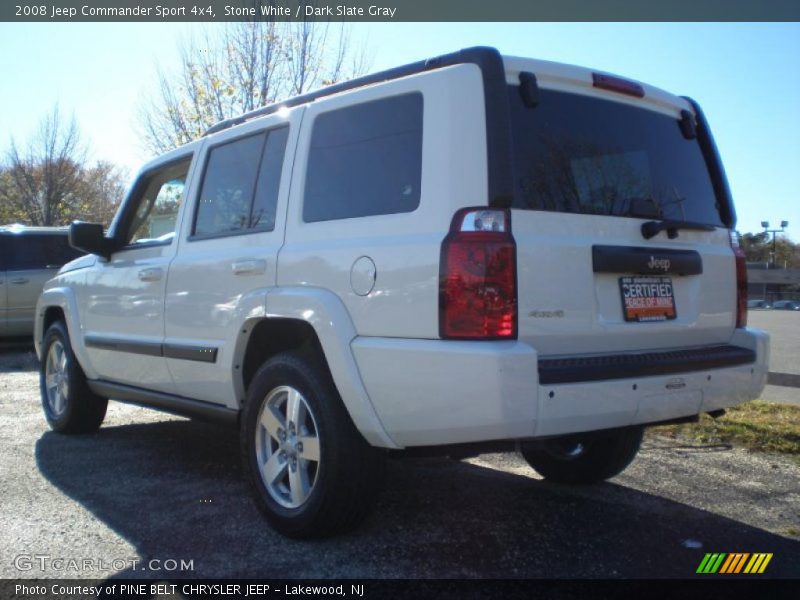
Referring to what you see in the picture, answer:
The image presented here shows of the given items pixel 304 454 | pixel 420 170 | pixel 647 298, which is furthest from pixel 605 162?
pixel 304 454

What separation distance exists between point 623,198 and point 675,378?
82 cm

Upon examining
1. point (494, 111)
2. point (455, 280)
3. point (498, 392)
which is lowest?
point (498, 392)

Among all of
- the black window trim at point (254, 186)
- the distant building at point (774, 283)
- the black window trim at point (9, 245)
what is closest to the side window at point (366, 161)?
the black window trim at point (254, 186)

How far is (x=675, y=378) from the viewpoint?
3.39 meters

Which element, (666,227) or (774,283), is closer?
(666,227)

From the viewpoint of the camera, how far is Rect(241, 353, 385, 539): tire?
132 inches

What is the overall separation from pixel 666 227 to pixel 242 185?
7.17ft

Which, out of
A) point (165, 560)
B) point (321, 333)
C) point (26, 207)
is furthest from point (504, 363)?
point (26, 207)

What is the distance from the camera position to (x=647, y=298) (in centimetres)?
346

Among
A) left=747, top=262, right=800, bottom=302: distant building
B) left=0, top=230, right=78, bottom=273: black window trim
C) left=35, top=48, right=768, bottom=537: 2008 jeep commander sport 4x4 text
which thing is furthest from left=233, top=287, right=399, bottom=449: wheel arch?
left=747, top=262, right=800, bottom=302: distant building

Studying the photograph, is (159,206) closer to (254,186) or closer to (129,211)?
(129,211)

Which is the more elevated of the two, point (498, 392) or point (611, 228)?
point (611, 228)

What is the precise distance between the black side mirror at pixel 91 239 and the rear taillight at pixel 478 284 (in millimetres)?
3115

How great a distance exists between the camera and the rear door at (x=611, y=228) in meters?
3.14
